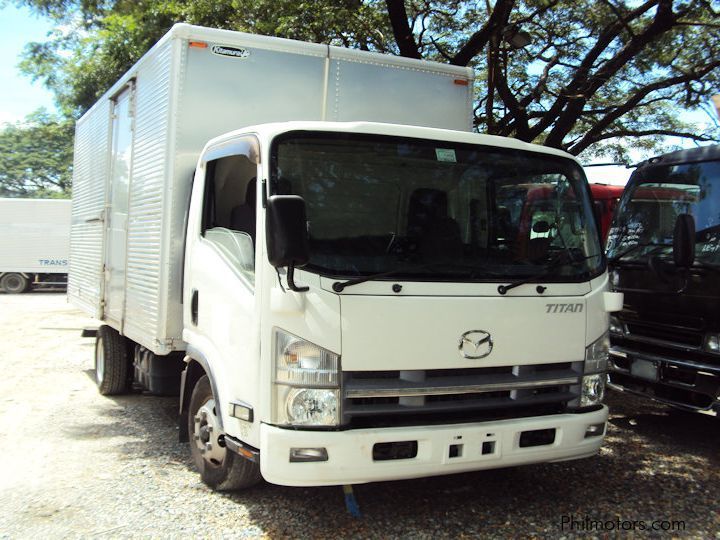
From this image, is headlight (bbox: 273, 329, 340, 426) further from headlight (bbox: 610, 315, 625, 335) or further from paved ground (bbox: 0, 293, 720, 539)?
headlight (bbox: 610, 315, 625, 335)

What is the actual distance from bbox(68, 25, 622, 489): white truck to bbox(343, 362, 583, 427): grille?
0.01 metres

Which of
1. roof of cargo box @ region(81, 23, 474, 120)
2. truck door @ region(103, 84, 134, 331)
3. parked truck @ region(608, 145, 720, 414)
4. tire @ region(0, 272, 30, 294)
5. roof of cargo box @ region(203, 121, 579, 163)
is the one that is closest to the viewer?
roof of cargo box @ region(203, 121, 579, 163)

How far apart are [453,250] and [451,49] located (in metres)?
9.11

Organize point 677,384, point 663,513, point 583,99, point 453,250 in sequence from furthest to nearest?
point 583,99
point 677,384
point 663,513
point 453,250

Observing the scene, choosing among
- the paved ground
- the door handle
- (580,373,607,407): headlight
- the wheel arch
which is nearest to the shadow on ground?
the paved ground

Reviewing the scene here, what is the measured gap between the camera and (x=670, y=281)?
17.9 ft

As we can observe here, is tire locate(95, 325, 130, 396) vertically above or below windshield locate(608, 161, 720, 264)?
below

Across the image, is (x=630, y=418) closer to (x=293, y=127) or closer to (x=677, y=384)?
(x=677, y=384)

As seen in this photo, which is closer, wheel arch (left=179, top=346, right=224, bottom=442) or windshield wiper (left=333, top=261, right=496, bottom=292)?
windshield wiper (left=333, top=261, right=496, bottom=292)

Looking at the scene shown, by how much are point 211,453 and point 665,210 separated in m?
4.42

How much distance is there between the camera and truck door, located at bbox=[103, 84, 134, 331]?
579 cm

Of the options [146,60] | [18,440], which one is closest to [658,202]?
[146,60]

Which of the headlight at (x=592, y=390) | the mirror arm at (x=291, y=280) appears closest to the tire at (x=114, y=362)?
the mirror arm at (x=291, y=280)

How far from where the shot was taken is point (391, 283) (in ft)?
11.2
